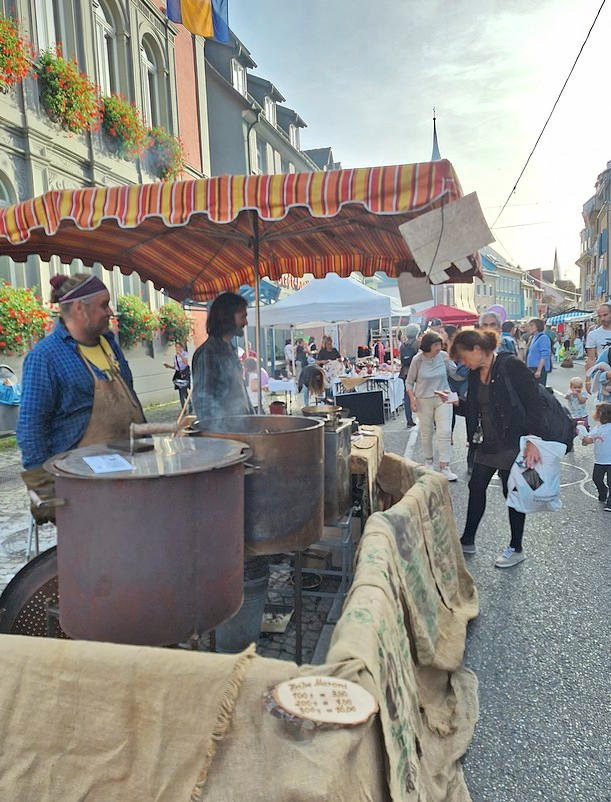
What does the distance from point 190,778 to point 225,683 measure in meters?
0.23

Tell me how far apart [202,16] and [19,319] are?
17.9 feet

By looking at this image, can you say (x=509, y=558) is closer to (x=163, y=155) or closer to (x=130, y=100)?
(x=130, y=100)

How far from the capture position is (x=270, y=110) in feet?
86.4

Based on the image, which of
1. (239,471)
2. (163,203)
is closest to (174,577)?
(239,471)

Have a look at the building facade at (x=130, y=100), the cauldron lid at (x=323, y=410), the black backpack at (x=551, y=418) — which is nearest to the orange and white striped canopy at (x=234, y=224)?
the black backpack at (x=551, y=418)

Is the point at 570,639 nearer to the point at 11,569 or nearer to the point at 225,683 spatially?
the point at 225,683

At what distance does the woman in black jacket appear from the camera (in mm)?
4016

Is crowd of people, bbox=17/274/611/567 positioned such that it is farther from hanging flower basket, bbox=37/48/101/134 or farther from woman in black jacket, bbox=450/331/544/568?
hanging flower basket, bbox=37/48/101/134

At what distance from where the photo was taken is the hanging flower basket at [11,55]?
831 centimetres

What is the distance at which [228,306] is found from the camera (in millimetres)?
4129

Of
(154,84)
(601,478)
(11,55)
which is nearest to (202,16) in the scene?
(11,55)

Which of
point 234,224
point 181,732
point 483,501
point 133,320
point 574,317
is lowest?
point 483,501

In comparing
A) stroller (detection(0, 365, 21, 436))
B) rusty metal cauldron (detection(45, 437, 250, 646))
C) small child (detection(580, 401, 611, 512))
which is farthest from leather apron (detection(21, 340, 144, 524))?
stroller (detection(0, 365, 21, 436))

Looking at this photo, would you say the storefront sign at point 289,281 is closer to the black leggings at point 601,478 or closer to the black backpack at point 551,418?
the black backpack at point 551,418
